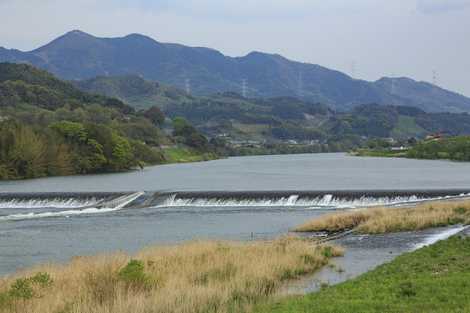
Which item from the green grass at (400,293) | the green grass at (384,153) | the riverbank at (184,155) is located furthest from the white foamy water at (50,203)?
the green grass at (384,153)

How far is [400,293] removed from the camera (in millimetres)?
13289

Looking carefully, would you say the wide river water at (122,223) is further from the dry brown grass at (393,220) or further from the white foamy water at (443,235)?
the white foamy water at (443,235)

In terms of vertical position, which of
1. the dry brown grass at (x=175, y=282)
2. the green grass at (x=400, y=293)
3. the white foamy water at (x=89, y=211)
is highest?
the green grass at (x=400, y=293)

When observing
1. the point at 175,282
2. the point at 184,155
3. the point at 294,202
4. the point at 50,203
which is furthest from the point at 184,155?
the point at 175,282

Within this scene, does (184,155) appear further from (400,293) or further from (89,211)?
(400,293)

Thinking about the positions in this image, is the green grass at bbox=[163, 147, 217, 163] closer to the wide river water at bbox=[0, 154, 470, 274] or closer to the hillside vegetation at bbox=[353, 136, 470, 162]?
the hillside vegetation at bbox=[353, 136, 470, 162]

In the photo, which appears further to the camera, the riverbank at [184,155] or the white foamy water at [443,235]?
the riverbank at [184,155]

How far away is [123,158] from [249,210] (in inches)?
2752

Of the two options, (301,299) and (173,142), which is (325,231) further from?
(173,142)

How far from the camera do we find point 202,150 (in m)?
186

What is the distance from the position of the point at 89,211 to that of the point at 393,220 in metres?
29.3

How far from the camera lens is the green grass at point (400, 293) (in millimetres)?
11930

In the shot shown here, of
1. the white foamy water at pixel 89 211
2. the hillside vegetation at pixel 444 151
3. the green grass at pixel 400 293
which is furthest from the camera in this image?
the hillside vegetation at pixel 444 151

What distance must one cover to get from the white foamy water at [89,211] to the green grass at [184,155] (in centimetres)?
9772
